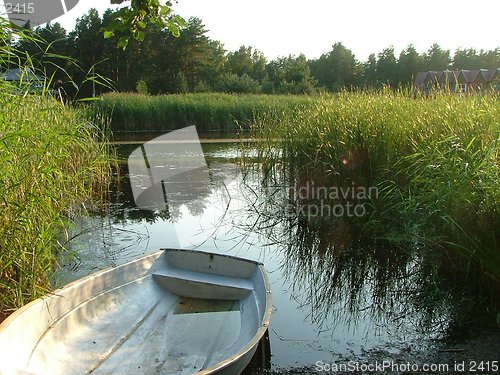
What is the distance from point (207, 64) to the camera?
3766 cm

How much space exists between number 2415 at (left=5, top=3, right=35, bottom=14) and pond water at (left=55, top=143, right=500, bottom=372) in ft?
5.30

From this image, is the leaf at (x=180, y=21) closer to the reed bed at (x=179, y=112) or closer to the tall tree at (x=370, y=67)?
the reed bed at (x=179, y=112)

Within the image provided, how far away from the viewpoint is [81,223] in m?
5.59

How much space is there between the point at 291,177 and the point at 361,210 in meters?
1.53

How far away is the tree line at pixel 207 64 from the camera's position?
30000 mm

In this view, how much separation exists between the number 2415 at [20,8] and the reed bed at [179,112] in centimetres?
1182

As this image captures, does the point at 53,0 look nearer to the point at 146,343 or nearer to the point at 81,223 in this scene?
the point at 146,343

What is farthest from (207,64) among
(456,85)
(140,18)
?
(140,18)

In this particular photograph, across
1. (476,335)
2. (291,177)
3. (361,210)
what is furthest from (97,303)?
(291,177)

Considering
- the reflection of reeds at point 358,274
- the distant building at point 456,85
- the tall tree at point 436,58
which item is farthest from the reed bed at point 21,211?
the tall tree at point 436,58

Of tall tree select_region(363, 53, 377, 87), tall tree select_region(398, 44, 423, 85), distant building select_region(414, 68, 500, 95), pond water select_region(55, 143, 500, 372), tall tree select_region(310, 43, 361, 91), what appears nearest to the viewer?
pond water select_region(55, 143, 500, 372)

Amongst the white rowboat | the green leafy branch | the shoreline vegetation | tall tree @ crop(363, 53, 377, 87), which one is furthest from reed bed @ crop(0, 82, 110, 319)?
tall tree @ crop(363, 53, 377, 87)

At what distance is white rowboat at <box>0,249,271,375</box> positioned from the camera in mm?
2379

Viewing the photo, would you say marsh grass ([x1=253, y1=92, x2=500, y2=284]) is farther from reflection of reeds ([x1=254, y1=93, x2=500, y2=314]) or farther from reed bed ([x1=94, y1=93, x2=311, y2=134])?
reed bed ([x1=94, y1=93, x2=311, y2=134])
